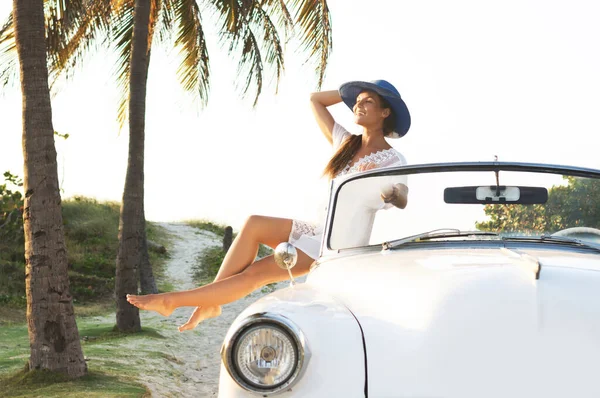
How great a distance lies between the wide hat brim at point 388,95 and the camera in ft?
18.5

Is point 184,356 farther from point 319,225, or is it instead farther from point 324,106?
point 319,225

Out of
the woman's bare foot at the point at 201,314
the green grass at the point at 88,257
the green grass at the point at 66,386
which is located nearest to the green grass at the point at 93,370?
the green grass at the point at 66,386

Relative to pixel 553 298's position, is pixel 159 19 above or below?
above

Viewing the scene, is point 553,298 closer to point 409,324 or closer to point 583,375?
point 583,375

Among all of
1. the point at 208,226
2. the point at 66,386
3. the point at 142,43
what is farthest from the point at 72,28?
the point at 208,226

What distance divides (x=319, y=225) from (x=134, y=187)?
11.3 meters

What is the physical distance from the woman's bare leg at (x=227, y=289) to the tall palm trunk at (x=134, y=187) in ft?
34.2

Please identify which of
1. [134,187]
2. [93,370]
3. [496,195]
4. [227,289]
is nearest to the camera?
[496,195]

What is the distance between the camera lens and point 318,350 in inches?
130

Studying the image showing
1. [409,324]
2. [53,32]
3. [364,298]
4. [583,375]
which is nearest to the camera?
[583,375]

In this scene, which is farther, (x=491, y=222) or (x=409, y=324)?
(x=491, y=222)

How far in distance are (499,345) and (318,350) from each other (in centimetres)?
73

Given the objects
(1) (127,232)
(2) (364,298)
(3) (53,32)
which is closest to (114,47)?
(3) (53,32)

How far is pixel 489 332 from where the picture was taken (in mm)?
3289
